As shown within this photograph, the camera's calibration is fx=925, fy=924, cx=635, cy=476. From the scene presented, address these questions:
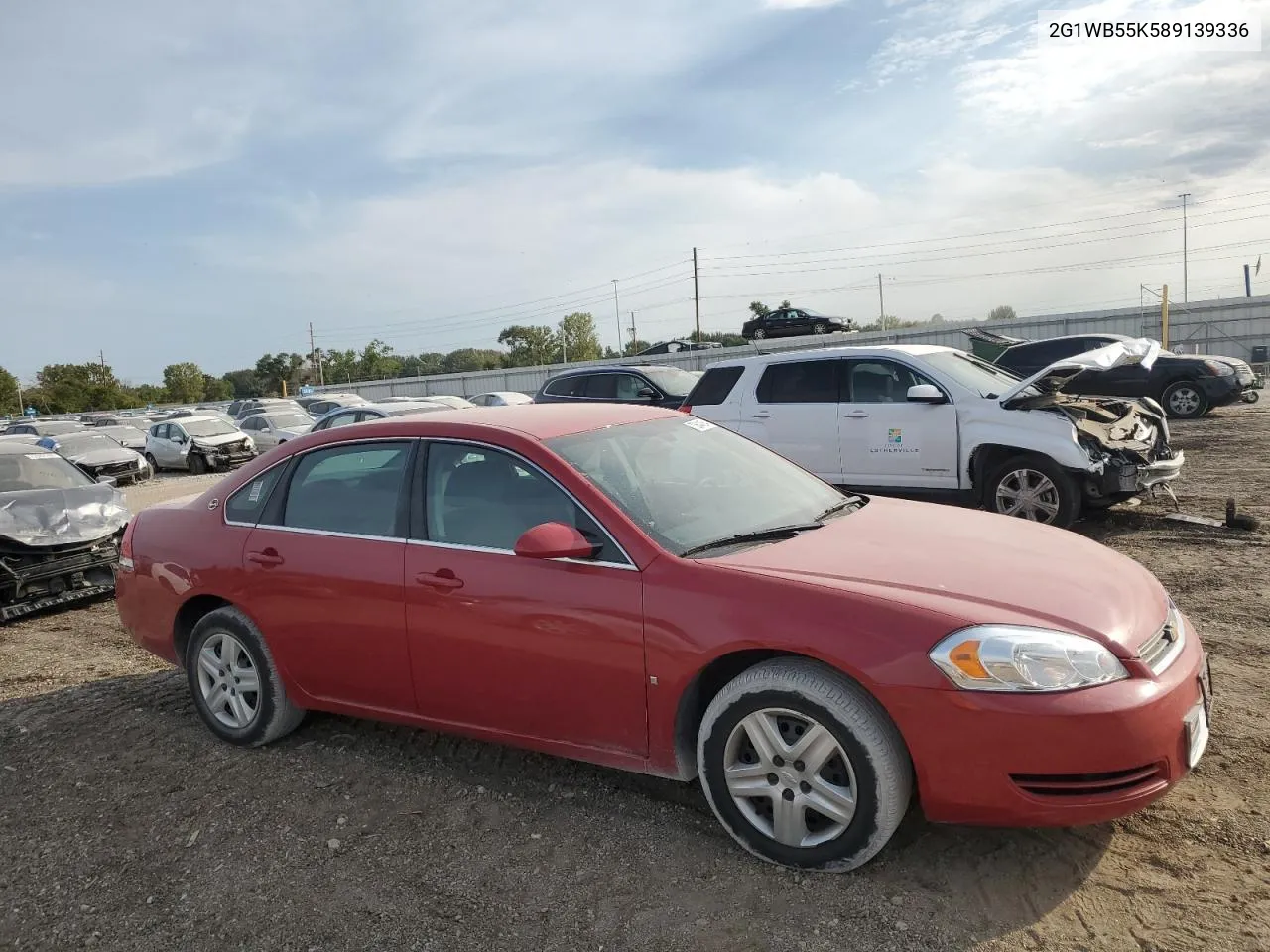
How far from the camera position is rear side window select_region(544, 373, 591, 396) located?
1451cm

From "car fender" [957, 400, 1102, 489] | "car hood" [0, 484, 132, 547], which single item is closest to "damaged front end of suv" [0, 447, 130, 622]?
"car hood" [0, 484, 132, 547]

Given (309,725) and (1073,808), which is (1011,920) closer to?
(1073,808)

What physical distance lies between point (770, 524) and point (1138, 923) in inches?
70.0

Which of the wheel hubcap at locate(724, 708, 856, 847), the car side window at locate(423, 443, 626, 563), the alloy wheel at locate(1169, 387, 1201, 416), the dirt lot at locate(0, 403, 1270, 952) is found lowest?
the dirt lot at locate(0, 403, 1270, 952)

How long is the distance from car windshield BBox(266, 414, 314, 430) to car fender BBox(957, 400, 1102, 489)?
2103 cm

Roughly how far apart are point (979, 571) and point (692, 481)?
123 cm

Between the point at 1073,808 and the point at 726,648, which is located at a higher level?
the point at 726,648

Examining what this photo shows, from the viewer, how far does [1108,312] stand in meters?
32.7

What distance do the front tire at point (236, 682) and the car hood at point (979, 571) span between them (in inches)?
92.6

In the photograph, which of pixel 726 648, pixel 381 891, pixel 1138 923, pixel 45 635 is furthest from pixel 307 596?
pixel 45 635

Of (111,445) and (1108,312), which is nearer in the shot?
(111,445)

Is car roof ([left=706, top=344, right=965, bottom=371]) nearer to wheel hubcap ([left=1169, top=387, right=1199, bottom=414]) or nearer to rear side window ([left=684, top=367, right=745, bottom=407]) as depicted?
rear side window ([left=684, top=367, right=745, bottom=407])

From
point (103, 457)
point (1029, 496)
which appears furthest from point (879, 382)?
point (103, 457)

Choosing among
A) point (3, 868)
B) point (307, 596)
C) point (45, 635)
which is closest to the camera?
point (3, 868)
